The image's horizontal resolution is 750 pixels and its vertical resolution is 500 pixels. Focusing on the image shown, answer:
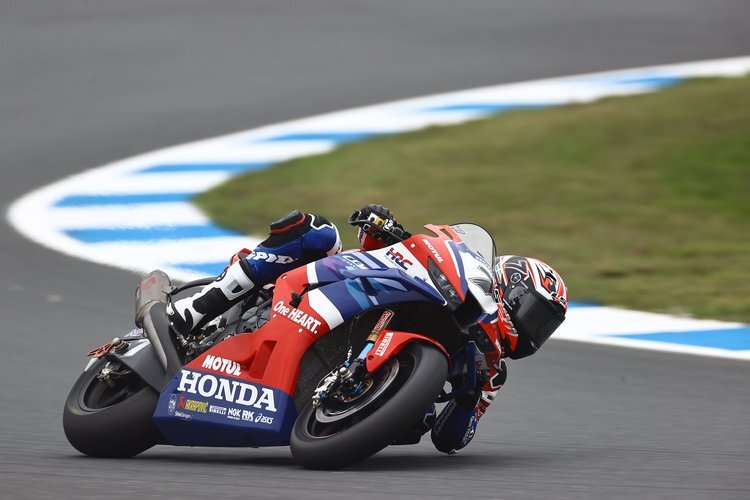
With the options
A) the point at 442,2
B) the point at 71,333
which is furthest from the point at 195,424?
the point at 442,2

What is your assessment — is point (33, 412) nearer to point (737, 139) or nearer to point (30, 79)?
point (737, 139)

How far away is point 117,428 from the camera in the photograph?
17.8 feet

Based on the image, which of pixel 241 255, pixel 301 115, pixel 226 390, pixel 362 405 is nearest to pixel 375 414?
pixel 362 405

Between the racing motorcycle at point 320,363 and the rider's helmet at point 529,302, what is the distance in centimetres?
11

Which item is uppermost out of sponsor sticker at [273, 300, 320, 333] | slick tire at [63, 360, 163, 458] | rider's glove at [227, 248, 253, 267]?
rider's glove at [227, 248, 253, 267]

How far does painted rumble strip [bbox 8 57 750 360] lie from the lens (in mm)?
8234

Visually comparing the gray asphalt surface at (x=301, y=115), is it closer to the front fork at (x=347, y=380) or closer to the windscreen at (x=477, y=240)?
the front fork at (x=347, y=380)

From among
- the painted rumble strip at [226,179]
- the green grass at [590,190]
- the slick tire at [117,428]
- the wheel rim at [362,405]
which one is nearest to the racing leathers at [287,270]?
the slick tire at [117,428]

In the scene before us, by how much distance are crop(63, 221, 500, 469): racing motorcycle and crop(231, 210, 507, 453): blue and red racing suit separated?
11 cm

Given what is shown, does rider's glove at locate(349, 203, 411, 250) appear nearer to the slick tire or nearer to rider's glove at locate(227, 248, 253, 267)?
rider's glove at locate(227, 248, 253, 267)

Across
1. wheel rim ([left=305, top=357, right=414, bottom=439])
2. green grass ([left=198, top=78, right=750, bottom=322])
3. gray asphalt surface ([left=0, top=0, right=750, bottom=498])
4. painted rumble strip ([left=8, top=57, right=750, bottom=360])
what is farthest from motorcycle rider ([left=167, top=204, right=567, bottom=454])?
green grass ([left=198, top=78, right=750, bottom=322])

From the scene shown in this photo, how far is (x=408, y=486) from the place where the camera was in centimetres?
466

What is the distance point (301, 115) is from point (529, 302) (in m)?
8.73

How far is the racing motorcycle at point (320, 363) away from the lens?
4.86 m
